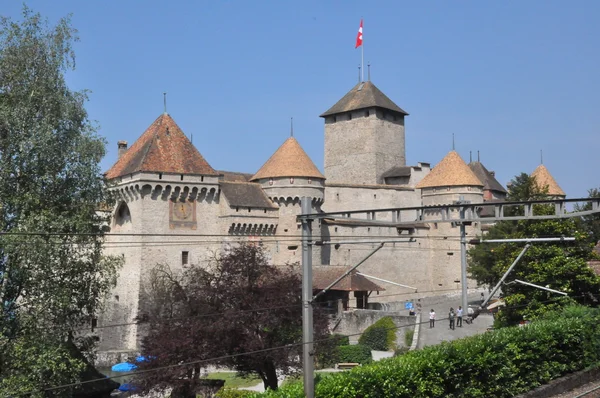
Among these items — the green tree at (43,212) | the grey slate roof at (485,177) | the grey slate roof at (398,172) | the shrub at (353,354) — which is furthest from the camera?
the grey slate roof at (485,177)

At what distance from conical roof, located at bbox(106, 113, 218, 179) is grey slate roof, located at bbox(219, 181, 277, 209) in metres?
1.54

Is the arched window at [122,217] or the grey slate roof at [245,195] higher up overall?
the grey slate roof at [245,195]

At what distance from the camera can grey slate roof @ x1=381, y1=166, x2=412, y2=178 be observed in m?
65.4

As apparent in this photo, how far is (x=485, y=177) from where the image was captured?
70.3 m

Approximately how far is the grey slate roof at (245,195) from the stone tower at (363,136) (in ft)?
67.9

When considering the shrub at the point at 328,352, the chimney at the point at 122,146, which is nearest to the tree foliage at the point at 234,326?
the shrub at the point at 328,352

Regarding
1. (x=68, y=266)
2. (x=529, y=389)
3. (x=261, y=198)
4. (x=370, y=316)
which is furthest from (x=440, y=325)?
(x=68, y=266)

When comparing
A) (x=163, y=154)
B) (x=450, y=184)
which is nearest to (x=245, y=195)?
(x=163, y=154)

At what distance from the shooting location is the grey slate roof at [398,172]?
65.4 metres

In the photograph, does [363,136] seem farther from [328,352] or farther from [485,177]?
[328,352]

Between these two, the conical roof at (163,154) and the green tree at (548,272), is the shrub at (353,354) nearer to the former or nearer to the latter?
the green tree at (548,272)

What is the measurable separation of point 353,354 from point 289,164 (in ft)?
51.2

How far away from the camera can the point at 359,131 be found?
70875 millimetres

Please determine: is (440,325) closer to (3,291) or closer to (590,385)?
(590,385)
